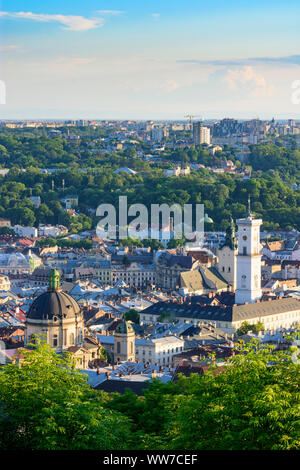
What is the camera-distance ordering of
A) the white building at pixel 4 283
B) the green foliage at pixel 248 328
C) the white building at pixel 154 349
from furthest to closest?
the white building at pixel 4 283 < the green foliage at pixel 248 328 < the white building at pixel 154 349

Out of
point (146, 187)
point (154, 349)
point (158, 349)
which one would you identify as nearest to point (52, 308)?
point (154, 349)

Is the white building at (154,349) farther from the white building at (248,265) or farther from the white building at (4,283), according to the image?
the white building at (4,283)

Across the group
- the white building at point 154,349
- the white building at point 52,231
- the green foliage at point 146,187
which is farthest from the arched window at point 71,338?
the white building at point 52,231

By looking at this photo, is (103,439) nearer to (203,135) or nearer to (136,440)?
(136,440)

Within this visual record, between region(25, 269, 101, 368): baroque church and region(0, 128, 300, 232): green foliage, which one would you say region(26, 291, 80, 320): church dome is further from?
region(0, 128, 300, 232): green foliage

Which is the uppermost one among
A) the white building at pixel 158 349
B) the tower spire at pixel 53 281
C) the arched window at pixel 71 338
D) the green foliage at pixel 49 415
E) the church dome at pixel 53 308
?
the green foliage at pixel 49 415

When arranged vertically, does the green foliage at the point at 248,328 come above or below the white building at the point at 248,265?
below

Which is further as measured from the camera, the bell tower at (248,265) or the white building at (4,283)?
the white building at (4,283)
